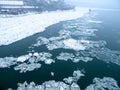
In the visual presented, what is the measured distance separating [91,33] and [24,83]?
8577 mm

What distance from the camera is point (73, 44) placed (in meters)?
11.3

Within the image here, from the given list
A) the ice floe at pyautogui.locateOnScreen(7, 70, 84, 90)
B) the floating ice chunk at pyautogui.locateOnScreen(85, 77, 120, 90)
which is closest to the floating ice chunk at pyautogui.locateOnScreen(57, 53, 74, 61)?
the ice floe at pyautogui.locateOnScreen(7, 70, 84, 90)

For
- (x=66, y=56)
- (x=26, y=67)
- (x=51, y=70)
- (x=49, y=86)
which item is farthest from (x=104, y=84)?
(x=26, y=67)

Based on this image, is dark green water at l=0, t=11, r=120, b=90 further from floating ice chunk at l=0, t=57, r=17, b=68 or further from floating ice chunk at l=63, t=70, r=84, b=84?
floating ice chunk at l=0, t=57, r=17, b=68

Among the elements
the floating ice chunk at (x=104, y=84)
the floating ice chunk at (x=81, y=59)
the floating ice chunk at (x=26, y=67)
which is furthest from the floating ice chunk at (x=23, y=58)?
the floating ice chunk at (x=104, y=84)

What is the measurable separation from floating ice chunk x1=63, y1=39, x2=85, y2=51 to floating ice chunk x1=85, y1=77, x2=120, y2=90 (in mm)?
3278

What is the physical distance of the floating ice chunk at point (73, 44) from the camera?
1070 cm

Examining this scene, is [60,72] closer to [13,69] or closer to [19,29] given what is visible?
[13,69]

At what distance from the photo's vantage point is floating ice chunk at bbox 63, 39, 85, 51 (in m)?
10.7

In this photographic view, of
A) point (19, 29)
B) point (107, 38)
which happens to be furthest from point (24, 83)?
point (107, 38)

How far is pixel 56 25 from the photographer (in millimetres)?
16078

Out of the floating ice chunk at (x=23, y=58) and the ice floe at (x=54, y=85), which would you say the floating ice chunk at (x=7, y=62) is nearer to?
the floating ice chunk at (x=23, y=58)

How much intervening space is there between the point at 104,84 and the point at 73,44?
4580mm

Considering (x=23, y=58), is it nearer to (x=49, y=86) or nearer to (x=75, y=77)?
(x=49, y=86)
